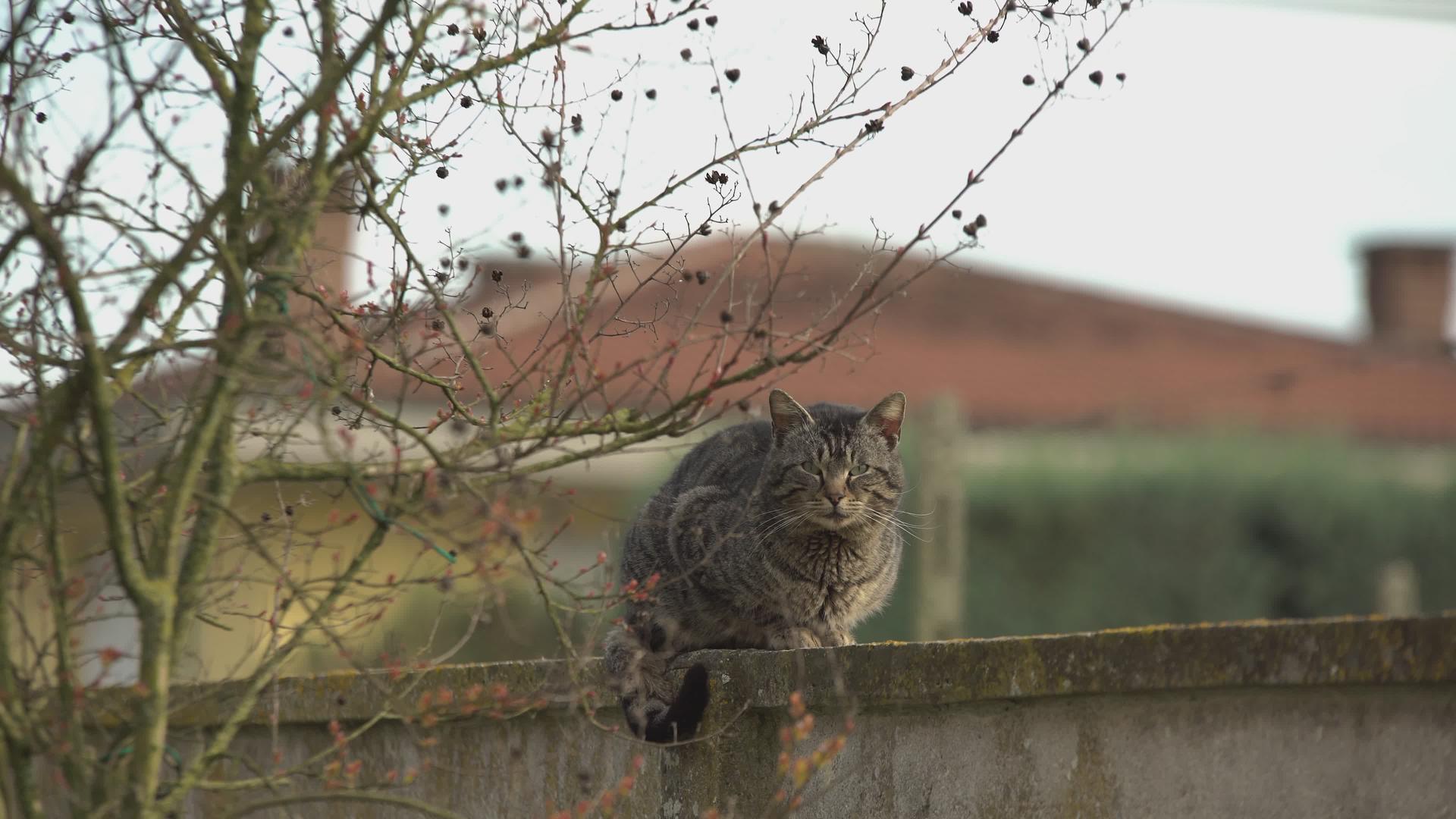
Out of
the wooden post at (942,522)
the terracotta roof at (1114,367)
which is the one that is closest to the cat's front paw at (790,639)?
the wooden post at (942,522)

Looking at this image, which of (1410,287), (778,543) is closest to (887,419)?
(778,543)

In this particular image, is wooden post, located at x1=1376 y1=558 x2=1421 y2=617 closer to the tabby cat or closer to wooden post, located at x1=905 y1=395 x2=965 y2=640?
wooden post, located at x1=905 y1=395 x2=965 y2=640

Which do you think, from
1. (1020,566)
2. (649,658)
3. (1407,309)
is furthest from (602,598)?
(1407,309)

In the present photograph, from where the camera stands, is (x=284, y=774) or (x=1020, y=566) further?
(x=1020, y=566)

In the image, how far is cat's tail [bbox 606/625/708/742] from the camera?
3.55 meters

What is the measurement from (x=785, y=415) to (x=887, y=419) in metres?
0.29

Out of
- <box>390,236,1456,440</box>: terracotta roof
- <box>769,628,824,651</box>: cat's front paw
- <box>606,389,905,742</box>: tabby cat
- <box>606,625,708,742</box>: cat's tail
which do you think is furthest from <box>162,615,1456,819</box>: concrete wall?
<box>390,236,1456,440</box>: terracotta roof

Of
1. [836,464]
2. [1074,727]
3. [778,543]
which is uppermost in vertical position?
[836,464]

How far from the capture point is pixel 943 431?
10203 millimetres

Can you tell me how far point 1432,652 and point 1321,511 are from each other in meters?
11.8

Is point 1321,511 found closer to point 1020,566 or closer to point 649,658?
point 1020,566

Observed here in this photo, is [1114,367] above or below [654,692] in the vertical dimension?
above

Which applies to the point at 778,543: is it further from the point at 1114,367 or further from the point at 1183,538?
the point at 1114,367

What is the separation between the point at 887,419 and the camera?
4594 millimetres
